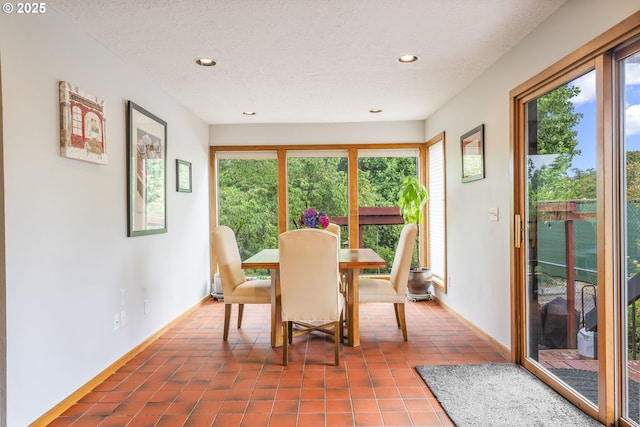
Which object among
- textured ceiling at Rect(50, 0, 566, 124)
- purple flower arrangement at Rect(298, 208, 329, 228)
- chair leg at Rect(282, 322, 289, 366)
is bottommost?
chair leg at Rect(282, 322, 289, 366)

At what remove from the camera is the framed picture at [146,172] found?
323cm

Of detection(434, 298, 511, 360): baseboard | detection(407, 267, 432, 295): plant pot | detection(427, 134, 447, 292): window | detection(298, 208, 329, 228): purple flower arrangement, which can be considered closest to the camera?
detection(434, 298, 511, 360): baseboard

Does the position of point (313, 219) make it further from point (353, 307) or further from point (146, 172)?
point (146, 172)

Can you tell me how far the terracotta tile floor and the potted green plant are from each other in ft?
3.49

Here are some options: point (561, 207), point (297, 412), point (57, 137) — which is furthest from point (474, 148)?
point (57, 137)

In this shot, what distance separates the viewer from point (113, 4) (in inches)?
90.9

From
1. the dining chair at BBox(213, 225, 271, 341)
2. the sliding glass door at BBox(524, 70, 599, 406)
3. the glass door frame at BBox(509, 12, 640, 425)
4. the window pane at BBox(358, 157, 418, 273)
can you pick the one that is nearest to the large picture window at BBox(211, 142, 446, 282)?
the window pane at BBox(358, 157, 418, 273)

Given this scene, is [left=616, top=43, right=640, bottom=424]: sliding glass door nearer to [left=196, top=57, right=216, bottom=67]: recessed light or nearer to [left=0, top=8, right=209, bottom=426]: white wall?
[left=196, top=57, right=216, bottom=67]: recessed light

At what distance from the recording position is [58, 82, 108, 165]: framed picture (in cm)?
238

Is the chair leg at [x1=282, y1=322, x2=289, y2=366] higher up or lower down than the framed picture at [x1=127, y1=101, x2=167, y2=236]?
lower down

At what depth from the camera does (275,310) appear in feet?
11.2

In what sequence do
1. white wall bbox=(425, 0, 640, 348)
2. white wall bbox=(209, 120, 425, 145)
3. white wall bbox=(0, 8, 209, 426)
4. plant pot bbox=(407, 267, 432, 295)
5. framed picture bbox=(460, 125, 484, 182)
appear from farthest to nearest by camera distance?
1. white wall bbox=(209, 120, 425, 145)
2. plant pot bbox=(407, 267, 432, 295)
3. framed picture bbox=(460, 125, 484, 182)
4. white wall bbox=(425, 0, 640, 348)
5. white wall bbox=(0, 8, 209, 426)

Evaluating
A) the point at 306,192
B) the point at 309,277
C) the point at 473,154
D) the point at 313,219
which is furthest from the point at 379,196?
the point at 309,277

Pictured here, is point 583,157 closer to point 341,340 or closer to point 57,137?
point 341,340
